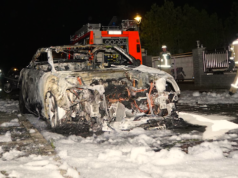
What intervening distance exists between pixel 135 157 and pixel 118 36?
1141 centimetres

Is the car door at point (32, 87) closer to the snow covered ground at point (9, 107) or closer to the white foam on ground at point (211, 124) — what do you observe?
the snow covered ground at point (9, 107)

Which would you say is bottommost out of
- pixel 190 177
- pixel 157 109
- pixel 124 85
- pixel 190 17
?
pixel 190 177

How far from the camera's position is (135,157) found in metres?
3.72

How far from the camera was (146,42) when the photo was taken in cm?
4194

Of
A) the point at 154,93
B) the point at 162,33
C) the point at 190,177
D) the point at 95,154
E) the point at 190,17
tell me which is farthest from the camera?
the point at 190,17

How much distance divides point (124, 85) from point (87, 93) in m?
0.79

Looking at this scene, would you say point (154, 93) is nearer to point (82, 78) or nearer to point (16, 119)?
point (82, 78)

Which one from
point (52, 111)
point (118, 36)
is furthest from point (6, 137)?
point (118, 36)

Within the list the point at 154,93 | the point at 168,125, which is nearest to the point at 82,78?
the point at 154,93

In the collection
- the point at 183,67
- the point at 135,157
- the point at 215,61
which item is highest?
the point at 215,61

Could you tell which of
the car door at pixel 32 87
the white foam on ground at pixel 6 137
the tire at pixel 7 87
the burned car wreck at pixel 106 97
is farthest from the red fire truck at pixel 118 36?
the white foam on ground at pixel 6 137

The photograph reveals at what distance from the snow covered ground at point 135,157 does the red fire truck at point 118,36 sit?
31.4 ft

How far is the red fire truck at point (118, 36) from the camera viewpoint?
14.2 m

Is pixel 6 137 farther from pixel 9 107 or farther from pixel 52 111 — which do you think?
pixel 9 107
